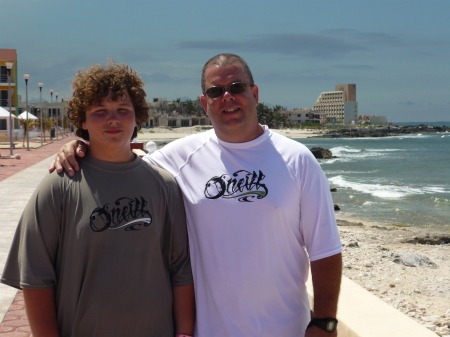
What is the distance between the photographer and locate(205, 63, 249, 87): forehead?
2.53 meters

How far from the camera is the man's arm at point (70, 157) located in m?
2.16

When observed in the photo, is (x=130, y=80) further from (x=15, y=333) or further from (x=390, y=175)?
(x=390, y=175)

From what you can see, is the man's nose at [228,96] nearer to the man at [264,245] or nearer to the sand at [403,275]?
the man at [264,245]

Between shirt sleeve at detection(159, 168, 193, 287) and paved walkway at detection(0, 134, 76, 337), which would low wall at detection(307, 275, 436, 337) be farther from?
paved walkway at detection(0, 134, 76, 337)

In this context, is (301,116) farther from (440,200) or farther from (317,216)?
(317,216)

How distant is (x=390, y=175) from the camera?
112ft

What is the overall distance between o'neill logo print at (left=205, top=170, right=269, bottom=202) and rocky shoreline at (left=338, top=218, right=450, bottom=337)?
380 cm

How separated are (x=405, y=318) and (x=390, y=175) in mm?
32942

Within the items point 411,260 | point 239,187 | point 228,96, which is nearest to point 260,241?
point 239,187

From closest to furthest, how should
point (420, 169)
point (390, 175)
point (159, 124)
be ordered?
point (390, 175), point (420, 169), point (159, 124)

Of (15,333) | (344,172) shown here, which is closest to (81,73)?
(15,333)

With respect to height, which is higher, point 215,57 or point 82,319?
point 215,57

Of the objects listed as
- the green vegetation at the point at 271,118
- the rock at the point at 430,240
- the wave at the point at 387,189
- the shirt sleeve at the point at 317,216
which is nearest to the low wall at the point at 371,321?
the shirt sleeve at the point at 317,216

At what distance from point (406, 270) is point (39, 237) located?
7548mm
